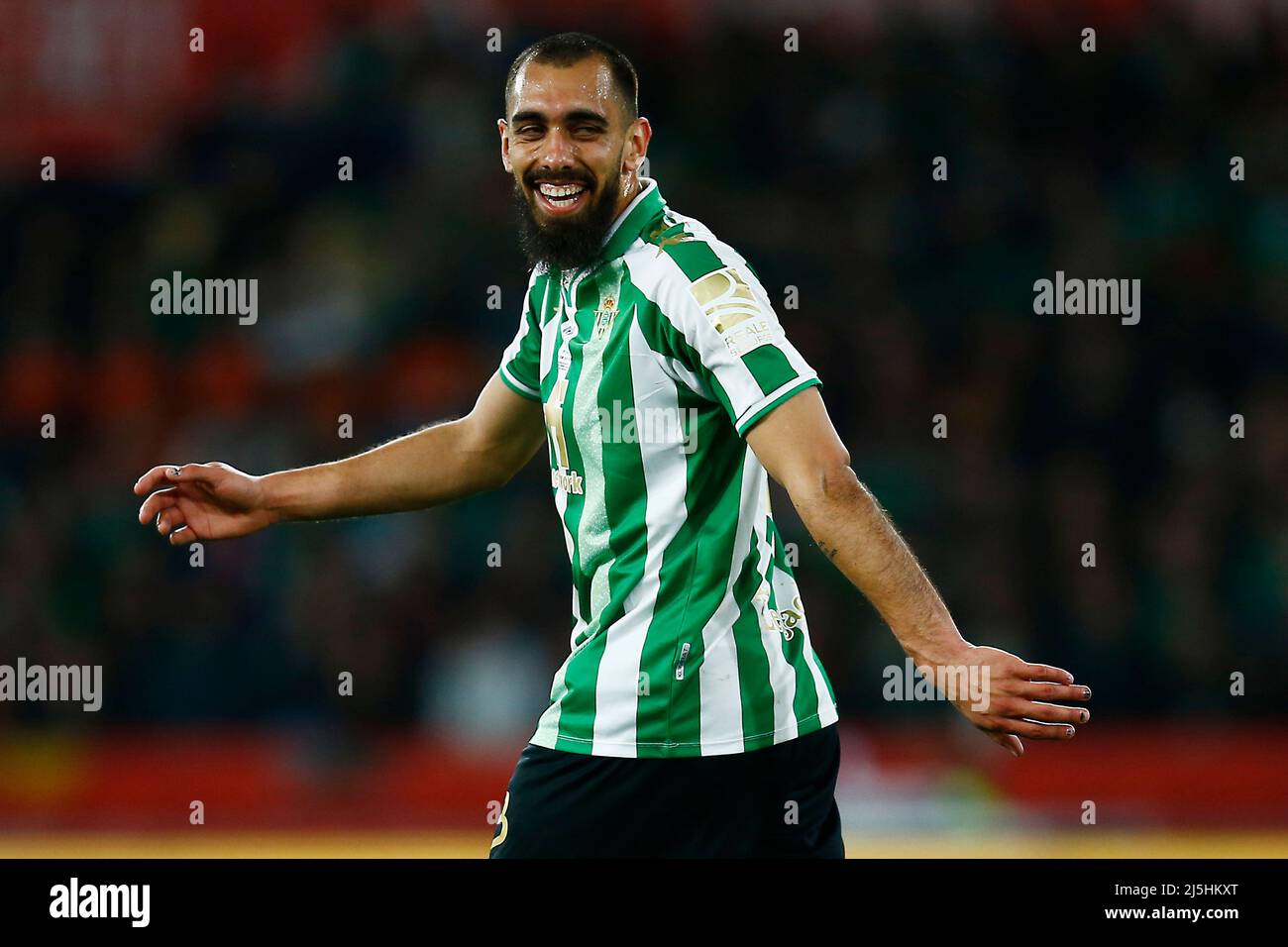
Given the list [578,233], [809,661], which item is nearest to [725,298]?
[578,233]

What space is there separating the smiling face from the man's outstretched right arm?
0.54m

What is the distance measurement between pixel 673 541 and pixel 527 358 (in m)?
0.73

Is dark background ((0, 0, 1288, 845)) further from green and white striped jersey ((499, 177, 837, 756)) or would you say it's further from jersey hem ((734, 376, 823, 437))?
jersey hem ((734, 376, 823, 437))

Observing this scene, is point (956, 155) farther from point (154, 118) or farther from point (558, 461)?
point (558, 461)

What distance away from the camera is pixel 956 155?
9.47 m

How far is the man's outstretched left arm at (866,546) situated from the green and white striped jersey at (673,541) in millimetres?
204

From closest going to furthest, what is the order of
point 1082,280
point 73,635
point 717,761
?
1. point 717,761
2. point 73,635
3. point 1082,280

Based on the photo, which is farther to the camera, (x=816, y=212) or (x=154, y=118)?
(x=154, y=118)

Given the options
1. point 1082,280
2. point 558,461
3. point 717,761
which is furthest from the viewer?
point 1082,280

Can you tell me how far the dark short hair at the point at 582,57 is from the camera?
367 cm

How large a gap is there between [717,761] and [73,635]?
18.3ft

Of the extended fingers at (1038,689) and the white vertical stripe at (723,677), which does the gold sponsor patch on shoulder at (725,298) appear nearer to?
the white vertical stripe at (723,677)

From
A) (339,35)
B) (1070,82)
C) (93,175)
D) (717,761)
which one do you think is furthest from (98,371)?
(717,761)
